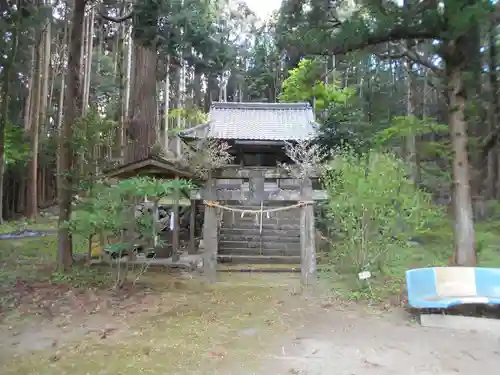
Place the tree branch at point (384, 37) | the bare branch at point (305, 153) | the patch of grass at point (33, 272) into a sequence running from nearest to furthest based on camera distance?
the tree branch at point (384, 37), the patch of grass at point (33, 272), the bare branch at point (305, 153)

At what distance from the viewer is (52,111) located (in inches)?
947

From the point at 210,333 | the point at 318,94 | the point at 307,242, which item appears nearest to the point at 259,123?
the point at 318,94

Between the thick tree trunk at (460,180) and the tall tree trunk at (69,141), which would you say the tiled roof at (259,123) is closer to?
the tall tree trunk at (69,141)

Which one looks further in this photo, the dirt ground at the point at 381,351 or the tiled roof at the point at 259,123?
the tiled roof at the point at 259,123

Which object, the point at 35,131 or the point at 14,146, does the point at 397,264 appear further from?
the point at 14,146

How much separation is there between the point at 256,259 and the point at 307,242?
122 inches

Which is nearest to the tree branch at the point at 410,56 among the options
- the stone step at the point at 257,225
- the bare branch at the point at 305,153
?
the bare branch at the point at 305,153

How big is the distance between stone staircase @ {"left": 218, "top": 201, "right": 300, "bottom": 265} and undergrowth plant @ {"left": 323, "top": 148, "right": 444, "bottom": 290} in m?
3.71

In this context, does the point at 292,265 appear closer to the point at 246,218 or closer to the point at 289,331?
the point at 246,218

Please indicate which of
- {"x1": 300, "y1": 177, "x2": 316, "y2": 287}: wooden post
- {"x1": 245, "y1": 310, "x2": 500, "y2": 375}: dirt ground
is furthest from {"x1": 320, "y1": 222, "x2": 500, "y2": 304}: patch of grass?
{"x1": 245, "y1": 310, "x2": 500, "y2": 375}: dirt ground

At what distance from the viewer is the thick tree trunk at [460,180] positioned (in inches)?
252

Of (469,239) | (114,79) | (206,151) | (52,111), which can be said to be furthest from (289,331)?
(114,79)

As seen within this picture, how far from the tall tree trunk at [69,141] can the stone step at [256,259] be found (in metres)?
3.88

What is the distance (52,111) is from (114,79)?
502 centimetres
